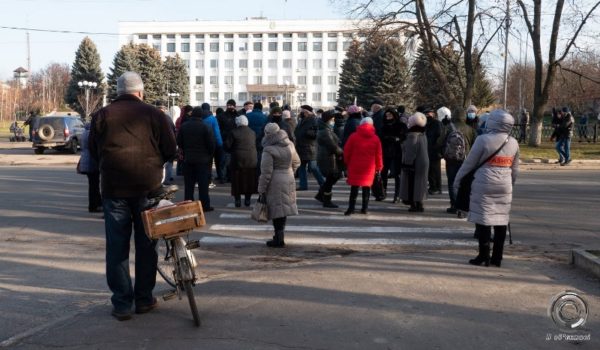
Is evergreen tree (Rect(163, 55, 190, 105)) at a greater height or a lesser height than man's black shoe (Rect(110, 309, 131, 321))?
greater

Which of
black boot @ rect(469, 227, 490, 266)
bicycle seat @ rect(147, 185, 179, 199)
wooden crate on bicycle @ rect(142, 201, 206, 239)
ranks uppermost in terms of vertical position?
bicycle seat @ rect(147, 185, 179, 199)

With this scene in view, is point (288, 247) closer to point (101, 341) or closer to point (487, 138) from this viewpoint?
point (487, 138)

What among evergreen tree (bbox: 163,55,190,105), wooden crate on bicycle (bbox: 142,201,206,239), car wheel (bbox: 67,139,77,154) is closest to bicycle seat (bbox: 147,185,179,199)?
wooden crate on bicycle (bbox: 142,201,206,239)

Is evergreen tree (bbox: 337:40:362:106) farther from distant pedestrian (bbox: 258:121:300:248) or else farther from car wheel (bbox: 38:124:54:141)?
distant pedestrian (bbox: 258:121:300:248)

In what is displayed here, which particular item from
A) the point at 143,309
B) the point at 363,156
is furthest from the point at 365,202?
the point at 143,309

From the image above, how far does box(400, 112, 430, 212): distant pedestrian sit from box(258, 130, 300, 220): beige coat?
373 cm

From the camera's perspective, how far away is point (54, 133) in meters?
27.9

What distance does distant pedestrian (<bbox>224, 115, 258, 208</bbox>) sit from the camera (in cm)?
1283

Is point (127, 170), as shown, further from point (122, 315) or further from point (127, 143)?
point (122, 315)

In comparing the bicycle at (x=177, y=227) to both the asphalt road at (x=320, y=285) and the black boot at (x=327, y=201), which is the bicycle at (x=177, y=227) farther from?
the black boot at (x=327, y=201)

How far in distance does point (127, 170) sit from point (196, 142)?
20.9ft

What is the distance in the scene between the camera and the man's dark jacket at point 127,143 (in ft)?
18.3

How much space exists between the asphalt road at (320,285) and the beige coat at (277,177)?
1.98ft

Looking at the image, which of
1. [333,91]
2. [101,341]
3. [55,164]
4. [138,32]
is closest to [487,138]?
[101,341]
